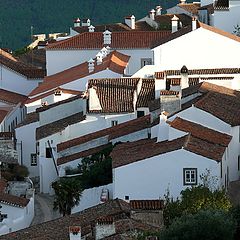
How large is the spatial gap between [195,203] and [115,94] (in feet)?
40.3

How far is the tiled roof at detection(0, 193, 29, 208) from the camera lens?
3338 cm

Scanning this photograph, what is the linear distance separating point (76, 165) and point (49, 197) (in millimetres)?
1970

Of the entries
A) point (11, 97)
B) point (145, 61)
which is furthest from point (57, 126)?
point (11, 97)

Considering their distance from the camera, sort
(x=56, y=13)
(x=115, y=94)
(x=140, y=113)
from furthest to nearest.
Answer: (x=56, y=13) → (x=115, y=94) → (x=140, y=113)

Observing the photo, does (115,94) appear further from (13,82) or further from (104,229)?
(104,229)

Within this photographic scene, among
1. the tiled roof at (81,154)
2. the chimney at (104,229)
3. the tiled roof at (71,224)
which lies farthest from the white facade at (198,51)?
the chimney at (104,229)

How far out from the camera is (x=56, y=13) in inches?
3509

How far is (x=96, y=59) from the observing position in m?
47.2

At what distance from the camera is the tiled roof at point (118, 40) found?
4962cm

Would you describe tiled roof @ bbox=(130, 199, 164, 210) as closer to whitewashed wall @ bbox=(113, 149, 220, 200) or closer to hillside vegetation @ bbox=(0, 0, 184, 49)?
whitewashed wall @ bbox=(113, 149, 220, 200)

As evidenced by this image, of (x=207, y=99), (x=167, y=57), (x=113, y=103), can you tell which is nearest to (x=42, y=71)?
(x=167, y=57)

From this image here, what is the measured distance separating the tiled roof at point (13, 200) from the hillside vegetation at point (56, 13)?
2039 inches

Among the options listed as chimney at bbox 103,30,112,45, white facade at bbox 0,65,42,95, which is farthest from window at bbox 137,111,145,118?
white facade at bbox 0,65,42,95

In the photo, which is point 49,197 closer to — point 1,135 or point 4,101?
point 1,135
